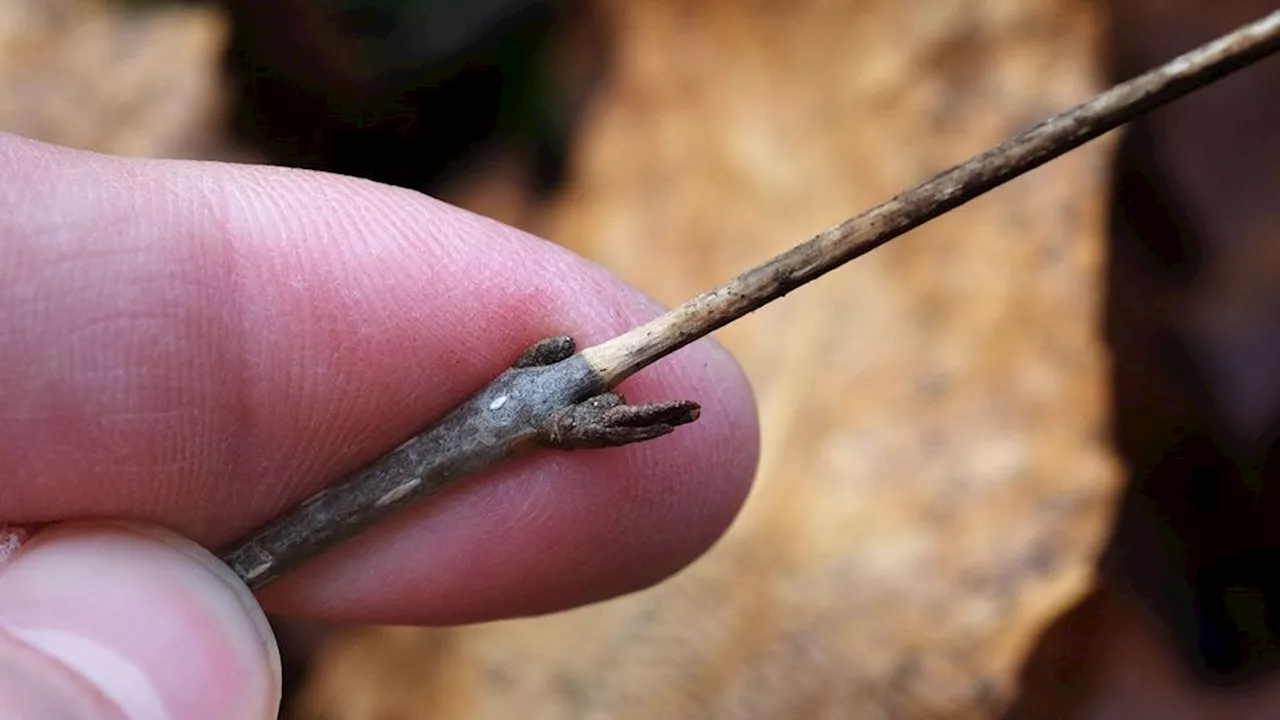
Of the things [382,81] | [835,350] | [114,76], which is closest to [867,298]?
[835,350]

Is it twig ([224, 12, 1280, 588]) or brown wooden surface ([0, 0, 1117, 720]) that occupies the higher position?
twig ([224, 12, 1280, 588])

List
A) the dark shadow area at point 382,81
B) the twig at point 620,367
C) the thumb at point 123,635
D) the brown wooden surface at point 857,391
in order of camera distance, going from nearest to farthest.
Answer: the twig at point 620,367 → the thumb at point 123,635 → the brown wooden surface at point 857,391 → the dark shadow area at point 382,81

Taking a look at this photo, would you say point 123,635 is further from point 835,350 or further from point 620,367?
point 835,350

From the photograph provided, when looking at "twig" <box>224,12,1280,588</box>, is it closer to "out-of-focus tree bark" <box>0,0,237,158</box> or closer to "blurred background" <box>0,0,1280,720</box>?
"blurred background" <box>0,0,1280,720</box>

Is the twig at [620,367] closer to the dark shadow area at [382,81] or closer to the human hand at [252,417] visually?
the human hand at [252,417]

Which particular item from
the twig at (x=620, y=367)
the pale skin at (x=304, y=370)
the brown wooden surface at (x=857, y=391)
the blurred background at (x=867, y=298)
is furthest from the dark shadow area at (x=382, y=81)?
the twig at (x=620, y=367)

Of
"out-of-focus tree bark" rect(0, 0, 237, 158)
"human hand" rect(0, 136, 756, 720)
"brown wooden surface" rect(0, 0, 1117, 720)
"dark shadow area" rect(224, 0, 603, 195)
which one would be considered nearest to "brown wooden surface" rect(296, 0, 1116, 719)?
"brown wooden surface" rect(0, 0, 1117, 720)

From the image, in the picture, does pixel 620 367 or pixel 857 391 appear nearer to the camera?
pixel 620 367
